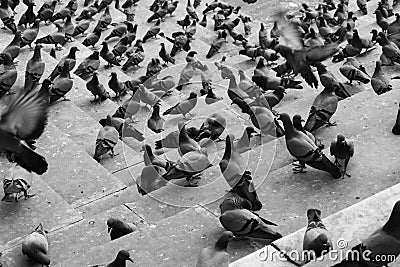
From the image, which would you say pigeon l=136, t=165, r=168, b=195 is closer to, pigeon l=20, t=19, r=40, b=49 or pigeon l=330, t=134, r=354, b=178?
pigeon l=330, t=134, r=354, b=178

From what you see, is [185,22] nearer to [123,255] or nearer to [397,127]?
[397,127]

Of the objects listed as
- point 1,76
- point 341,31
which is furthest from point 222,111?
point 341,31

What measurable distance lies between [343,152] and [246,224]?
5.78ft

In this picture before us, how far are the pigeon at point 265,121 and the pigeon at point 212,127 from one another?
0.45 meters

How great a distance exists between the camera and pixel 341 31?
630 inches

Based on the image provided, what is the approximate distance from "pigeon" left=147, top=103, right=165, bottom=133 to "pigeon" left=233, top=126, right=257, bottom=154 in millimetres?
1929

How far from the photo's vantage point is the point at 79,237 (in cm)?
834

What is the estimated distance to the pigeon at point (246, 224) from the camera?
24.1 feet

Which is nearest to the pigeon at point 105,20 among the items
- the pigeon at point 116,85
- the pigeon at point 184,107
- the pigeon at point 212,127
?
the pigeon at point 116,85

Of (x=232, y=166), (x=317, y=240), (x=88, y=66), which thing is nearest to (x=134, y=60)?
(x=88, y=66)

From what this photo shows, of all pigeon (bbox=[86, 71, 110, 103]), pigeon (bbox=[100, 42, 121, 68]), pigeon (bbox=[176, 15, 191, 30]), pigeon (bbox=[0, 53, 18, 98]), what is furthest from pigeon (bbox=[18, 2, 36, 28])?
pigeon (bbox=[86, 71, 110, 103])

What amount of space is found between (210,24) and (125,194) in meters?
9.46

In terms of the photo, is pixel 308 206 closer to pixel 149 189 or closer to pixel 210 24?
pixel 149 189

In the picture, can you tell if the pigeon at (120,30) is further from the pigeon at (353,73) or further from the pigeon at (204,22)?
the pigeon at (353,73)
